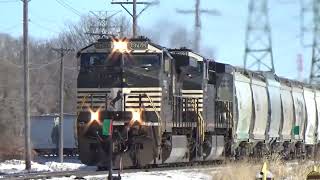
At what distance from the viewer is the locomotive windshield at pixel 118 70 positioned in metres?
18.8

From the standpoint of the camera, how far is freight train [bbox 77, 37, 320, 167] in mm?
18484

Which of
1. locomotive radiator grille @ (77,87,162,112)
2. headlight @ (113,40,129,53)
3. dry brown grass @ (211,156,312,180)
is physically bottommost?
dry brown grass @ (211,156,312,180)

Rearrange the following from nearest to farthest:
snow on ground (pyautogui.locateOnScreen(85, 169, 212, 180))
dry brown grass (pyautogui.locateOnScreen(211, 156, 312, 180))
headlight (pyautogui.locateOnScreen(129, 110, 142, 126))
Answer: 1. snow on ground (pyautogui.locateOnScreen(85, 169, 212, 180))
2. dry brown grass (pyautogui.locateOnScreen(211, 156, 312, 180))
3. headlight (pyautogui.locateOnScreen(129, 110, 142, 126))

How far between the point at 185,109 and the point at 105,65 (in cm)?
351

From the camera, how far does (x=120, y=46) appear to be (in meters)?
19.0

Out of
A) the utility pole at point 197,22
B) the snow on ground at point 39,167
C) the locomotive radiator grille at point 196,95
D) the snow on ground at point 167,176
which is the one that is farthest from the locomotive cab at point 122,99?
the utility pole at point 197,22

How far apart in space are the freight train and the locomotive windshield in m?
0.03

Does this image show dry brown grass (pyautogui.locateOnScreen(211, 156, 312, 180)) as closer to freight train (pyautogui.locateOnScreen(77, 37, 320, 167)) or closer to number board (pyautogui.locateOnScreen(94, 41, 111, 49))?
freight train (pyautogui.locateOnScreen(77, 37, 320, 167))

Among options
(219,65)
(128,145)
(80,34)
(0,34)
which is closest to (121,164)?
(128,145)

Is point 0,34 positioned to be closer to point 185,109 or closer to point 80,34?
point 80,34

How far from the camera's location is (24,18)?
28.3 meters

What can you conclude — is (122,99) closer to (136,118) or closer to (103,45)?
(136,118)

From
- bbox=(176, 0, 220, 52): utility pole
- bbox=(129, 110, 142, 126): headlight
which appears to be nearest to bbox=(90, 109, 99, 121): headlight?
bbox=(129, 110, 142, 126): headlight

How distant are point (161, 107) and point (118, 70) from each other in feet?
5.38
